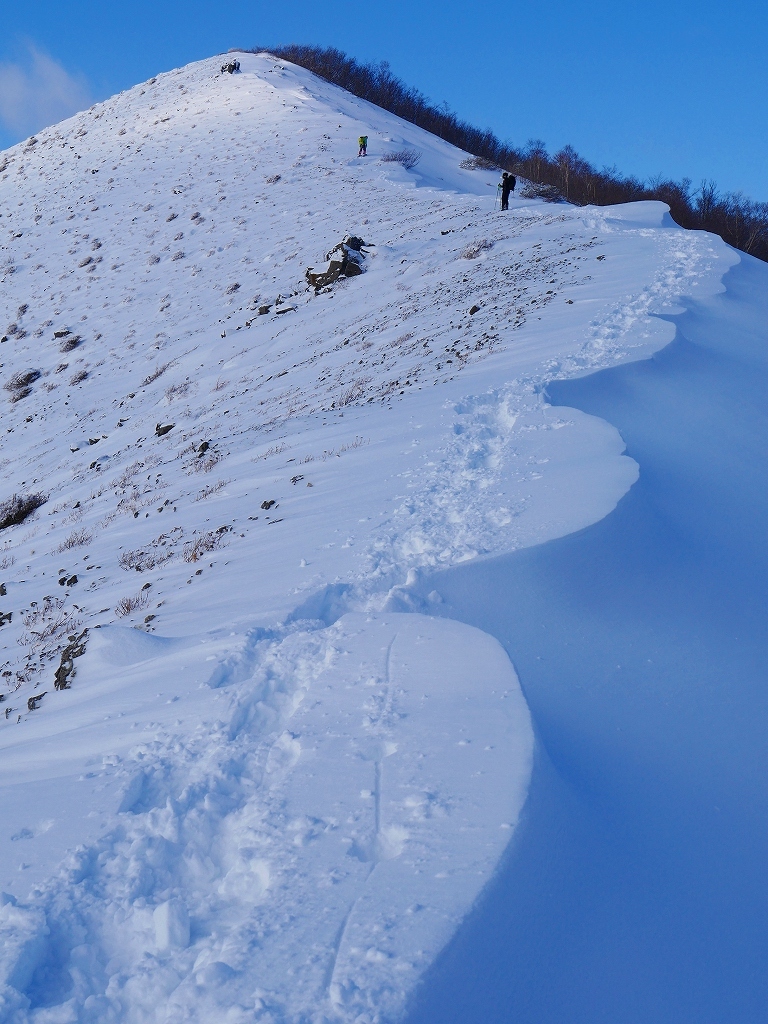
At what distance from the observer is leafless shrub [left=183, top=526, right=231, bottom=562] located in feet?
18.6

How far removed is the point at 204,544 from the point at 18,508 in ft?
21.0

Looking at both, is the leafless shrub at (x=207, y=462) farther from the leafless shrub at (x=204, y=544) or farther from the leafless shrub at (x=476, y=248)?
the leafless shrub at (x=476, y=248)

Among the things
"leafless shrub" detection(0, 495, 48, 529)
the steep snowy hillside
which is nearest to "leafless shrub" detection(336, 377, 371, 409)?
the steep snowy hillside

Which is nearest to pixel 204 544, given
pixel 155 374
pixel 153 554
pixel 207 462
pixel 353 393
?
pixel 153 554

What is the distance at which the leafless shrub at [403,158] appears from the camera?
29.2 meters

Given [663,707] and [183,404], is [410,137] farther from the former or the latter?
[663,707]

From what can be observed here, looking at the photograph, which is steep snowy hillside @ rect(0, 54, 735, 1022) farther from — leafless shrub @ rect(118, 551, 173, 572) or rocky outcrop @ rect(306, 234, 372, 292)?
rocky outcrop @ rect(306, 234, 372, 292)

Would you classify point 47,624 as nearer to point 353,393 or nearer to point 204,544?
point 204,544

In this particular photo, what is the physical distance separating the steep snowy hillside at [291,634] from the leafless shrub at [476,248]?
0.60 metres

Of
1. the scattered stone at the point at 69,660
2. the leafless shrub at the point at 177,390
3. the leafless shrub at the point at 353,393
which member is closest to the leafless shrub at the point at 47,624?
the scattered stone at the point at 69,660

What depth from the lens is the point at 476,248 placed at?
16.4 meters

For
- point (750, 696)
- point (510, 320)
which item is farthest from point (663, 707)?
point (510, 320)

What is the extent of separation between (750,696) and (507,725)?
61.6 inches

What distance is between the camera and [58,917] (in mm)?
2150
